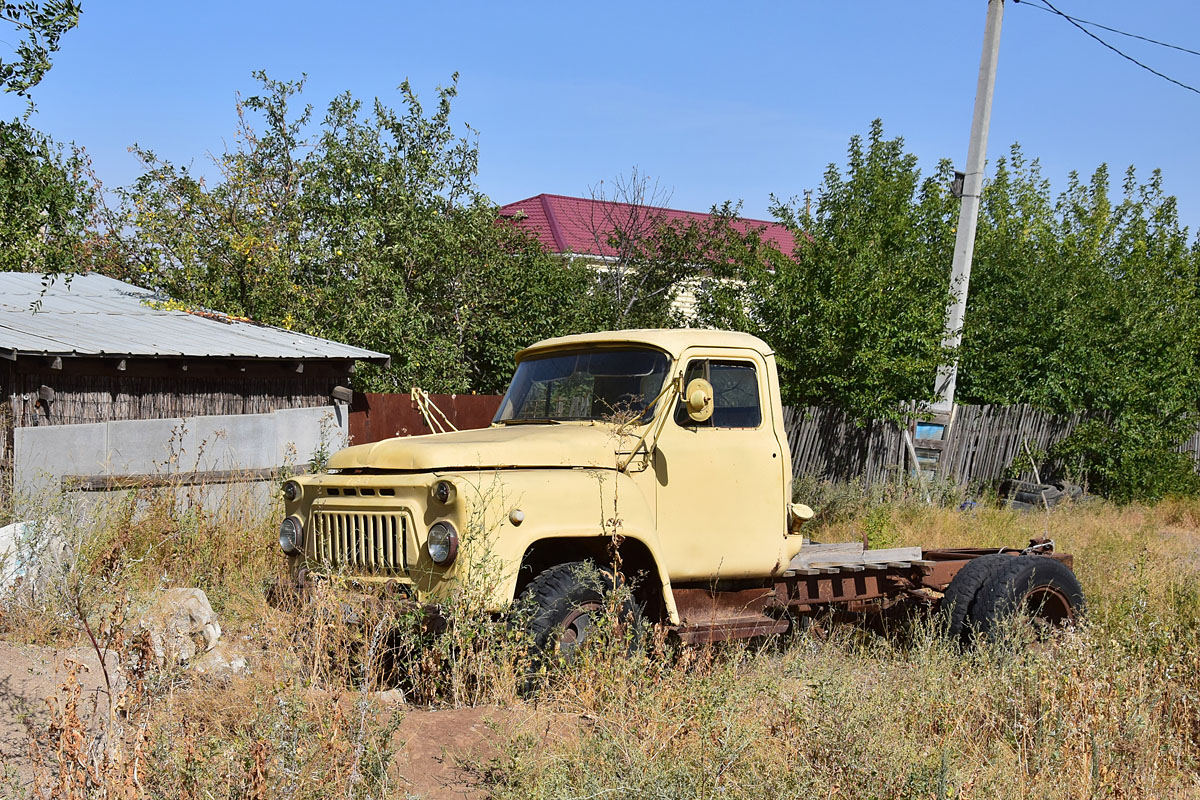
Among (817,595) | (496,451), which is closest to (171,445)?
(496,451)

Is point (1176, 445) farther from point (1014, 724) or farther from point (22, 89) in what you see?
point (22, 89)

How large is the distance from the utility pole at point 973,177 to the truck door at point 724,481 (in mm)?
7227

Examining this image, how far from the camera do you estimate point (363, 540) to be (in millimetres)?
5555

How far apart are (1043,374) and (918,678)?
12.6 m

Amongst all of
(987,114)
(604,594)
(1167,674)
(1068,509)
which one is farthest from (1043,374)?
(604,594)

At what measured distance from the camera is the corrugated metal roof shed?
10414 mm

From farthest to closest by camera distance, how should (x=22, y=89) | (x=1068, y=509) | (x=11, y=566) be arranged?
(x=1068, y=509) < (x=11, y=566) < (x=22, y=89)

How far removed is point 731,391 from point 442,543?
2223mm

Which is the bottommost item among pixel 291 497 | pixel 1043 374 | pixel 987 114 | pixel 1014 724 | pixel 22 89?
pixel 1014 724

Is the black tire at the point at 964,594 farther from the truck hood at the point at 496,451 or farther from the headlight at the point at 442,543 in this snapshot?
the headlight at the point at 442,543

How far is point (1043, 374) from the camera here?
16.7 meters

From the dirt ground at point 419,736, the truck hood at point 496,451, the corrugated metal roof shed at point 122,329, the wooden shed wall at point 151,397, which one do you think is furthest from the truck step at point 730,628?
the wooden shed wall at point 151,397

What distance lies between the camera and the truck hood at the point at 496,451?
550 centimetres

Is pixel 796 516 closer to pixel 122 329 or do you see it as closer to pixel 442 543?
pixel 442 543
